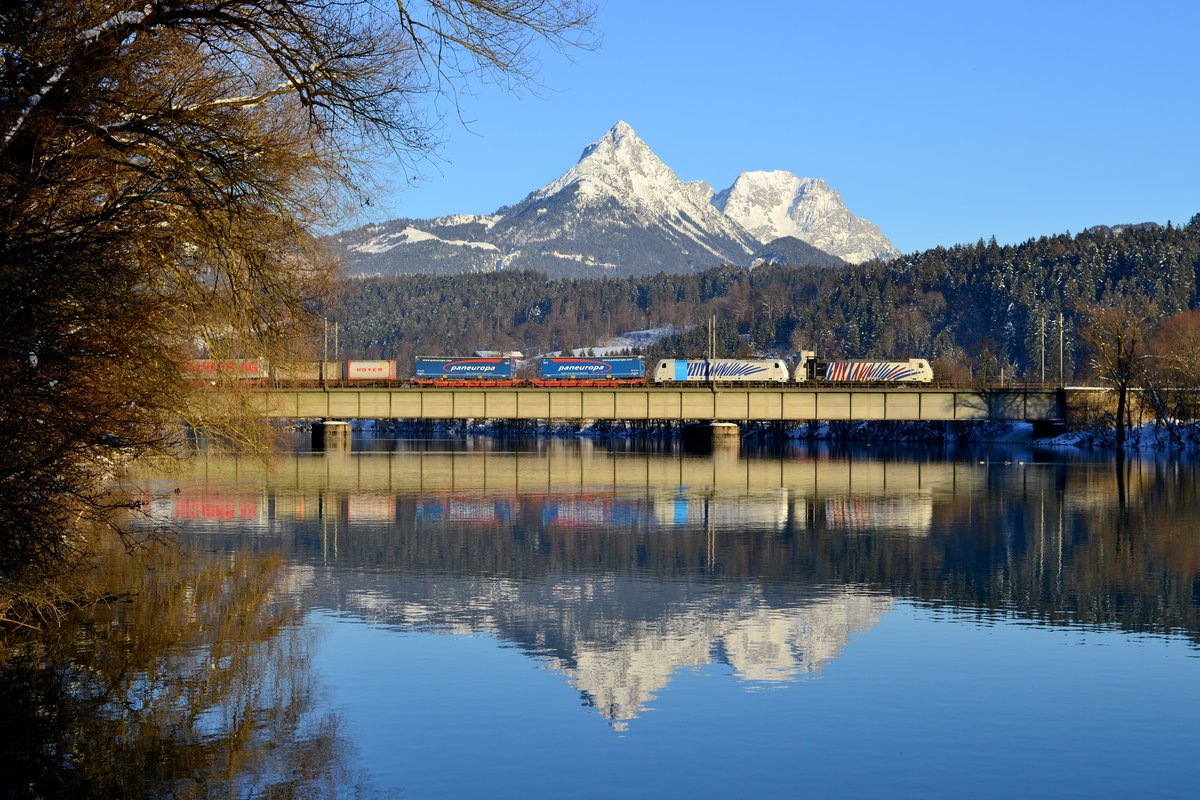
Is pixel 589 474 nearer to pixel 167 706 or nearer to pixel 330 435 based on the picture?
pixel 167 706

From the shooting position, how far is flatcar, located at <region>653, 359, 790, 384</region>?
140m

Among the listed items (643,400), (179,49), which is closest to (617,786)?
(179,49)

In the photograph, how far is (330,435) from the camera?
139000mm

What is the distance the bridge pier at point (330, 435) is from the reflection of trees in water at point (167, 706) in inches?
4233

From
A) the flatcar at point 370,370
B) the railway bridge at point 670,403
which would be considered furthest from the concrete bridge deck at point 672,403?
the flatcar at point 370,370

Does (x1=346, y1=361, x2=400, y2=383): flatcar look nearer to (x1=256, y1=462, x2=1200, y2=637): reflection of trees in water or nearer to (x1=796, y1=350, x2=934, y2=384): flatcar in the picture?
(x1=796, y1=350, x2=934, y2=384): flatcar

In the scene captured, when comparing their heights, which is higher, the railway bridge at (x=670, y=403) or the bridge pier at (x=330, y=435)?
the railway bridge at (x=670, y=403)

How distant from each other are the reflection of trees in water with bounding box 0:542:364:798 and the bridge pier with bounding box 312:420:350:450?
108 metres

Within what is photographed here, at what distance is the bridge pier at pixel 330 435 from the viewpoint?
440 ft

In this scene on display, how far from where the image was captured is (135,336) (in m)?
18.8

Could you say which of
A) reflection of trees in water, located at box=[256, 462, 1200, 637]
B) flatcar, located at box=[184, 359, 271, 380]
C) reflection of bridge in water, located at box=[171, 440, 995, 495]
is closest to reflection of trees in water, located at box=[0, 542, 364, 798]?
flatcar, located at box=[184, 359, 271, 380]

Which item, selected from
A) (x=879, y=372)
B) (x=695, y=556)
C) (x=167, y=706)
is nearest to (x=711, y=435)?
(x=879, y=372)

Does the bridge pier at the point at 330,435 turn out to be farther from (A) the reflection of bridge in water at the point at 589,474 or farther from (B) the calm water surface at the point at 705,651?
(B) the calm water surface at the point at 705,651

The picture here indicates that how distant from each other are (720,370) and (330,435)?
4327cm
